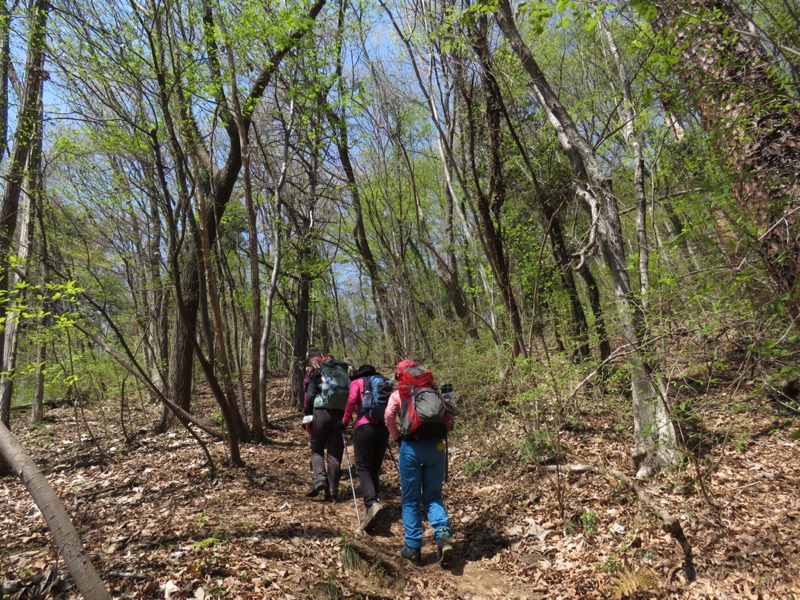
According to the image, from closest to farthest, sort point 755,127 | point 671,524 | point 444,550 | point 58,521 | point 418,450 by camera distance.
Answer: point 58,521 → point 755,127 → point 671,524 → point 444,550 → point 418,450

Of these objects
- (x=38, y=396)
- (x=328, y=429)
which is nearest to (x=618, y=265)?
(x=328, y=429)

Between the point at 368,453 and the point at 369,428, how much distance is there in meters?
0.29

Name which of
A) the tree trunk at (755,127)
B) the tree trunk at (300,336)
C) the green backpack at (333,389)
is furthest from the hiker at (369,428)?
the tree trunk at (300,336)

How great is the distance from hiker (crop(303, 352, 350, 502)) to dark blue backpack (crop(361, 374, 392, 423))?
1.89 ft

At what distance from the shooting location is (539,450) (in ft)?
18.6

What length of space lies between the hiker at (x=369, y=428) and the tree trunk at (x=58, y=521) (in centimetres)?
306

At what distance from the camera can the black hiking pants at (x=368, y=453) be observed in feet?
16.0

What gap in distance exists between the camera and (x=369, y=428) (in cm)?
506

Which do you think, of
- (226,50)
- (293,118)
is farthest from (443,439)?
(293,118)

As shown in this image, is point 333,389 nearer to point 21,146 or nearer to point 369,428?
point 369,428

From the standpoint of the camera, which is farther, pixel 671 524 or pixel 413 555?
pixel 413 555

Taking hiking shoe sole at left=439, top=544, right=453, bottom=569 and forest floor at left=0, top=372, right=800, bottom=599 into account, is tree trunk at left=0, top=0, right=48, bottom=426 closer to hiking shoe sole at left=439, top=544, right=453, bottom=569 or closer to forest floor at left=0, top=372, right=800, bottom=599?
forest floor at left=0, top=372, right=800, bottom=599

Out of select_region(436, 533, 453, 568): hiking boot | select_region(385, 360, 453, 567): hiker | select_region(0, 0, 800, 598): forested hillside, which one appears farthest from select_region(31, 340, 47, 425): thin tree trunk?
select_region(436, 533, 453, 568): hiking boot

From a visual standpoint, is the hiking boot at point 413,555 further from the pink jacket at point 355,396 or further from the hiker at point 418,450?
the pink jacket at point 355,396
